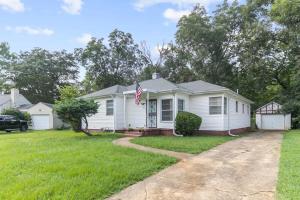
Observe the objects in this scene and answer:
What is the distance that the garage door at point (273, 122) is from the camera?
26.2m

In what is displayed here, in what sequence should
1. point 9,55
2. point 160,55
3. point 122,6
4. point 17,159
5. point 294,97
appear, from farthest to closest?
point 9,55 → point 160,55 → point 294,97 → point 122,6 → point 17,159

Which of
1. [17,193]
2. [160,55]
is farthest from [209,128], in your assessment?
[160,55]

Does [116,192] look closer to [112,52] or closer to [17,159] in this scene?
[17,159]

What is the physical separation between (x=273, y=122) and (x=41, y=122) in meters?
22.9

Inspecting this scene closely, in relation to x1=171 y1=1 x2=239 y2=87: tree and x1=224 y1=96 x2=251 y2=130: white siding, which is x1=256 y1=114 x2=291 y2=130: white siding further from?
x1=171 y1=1 x2=239 y2=87: tree

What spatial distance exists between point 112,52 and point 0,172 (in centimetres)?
3220

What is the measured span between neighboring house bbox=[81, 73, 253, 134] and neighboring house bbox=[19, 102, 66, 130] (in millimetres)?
10066

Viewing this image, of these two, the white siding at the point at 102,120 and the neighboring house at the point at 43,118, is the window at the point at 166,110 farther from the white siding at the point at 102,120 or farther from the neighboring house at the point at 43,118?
the neighboring house at the point at 43,118

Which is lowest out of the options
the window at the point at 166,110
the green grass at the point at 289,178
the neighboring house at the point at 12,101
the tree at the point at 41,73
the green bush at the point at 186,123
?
the green grass at the point at 289,178

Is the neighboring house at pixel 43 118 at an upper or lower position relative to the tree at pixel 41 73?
lower

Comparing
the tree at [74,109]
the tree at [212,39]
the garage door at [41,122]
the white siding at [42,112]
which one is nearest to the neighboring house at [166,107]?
the tree at [74,109]

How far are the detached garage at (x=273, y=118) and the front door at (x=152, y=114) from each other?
13.7 m

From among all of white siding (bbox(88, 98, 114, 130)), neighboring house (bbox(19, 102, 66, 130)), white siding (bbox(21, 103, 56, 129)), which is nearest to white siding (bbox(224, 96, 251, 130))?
white siding (bbox(88, 98, 114, 130))

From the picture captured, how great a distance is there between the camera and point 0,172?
6.69 meters
